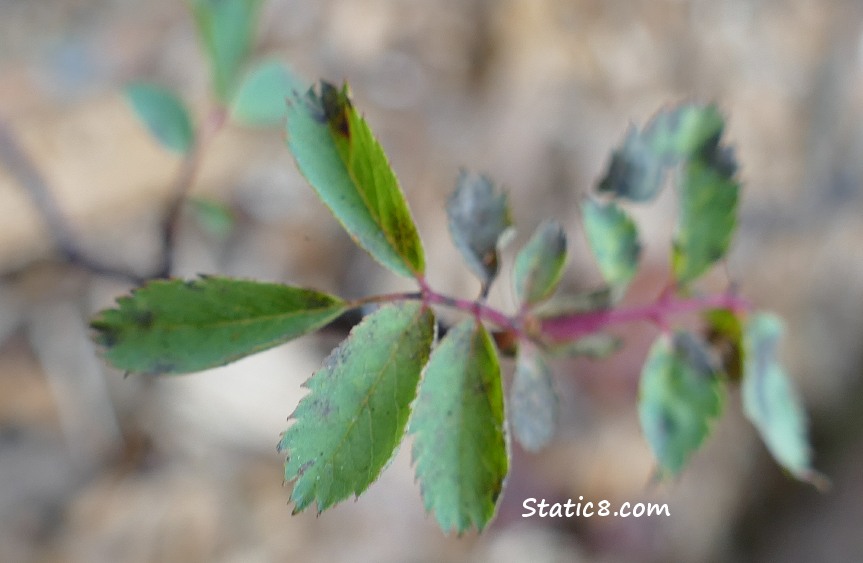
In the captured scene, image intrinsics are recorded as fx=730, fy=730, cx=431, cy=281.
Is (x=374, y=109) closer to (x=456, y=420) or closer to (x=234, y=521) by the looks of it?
(x=234, y=521)

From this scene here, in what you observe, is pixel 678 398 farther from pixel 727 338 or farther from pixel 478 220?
pixel 478 220

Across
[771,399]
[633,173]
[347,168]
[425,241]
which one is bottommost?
[425,241]

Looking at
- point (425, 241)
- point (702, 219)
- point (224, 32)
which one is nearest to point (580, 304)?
point (702, 219)

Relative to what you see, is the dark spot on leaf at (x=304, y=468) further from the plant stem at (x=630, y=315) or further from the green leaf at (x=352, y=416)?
the plant stem at (x=630, y=315)

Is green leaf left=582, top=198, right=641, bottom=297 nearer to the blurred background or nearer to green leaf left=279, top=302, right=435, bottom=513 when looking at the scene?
green leaf left=279, top=302, right=435, bottom=513

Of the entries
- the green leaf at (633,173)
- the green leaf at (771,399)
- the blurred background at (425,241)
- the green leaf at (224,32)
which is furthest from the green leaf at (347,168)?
the blurred background at (425,241)

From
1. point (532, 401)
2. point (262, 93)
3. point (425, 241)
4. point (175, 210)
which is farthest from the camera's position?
point (425, 241)
